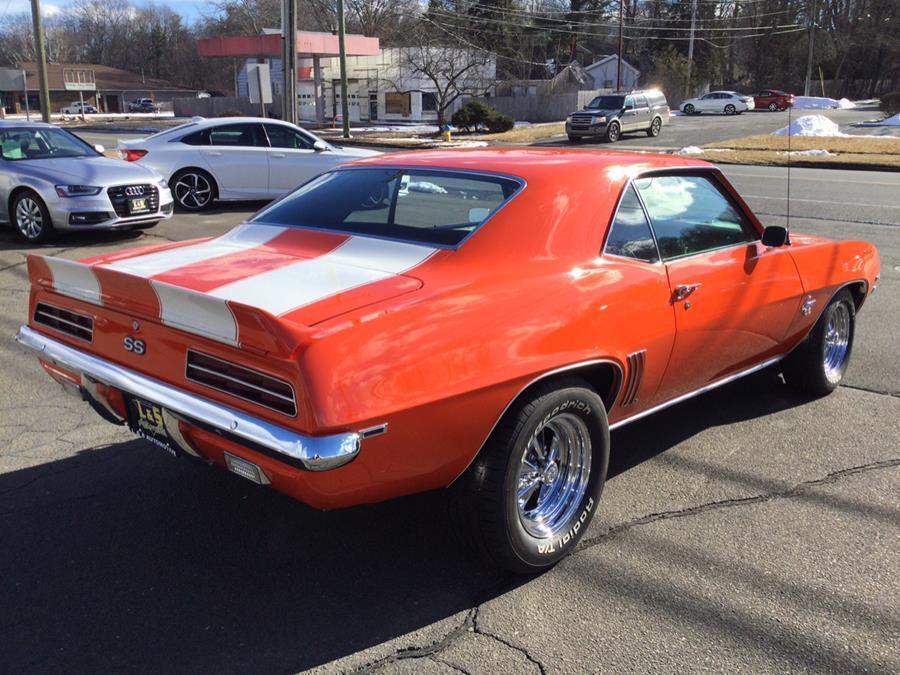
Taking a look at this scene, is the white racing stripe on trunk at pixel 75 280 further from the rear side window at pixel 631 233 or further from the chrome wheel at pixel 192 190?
the chrome wheel at pixel 192 190

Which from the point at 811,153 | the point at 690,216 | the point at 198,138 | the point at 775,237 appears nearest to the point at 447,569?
the point at 690,216

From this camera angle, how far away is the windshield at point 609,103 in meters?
31.8

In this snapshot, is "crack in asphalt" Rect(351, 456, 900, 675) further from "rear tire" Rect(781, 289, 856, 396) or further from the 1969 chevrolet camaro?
"rear tire" Rect(781, 289, 856, 396)

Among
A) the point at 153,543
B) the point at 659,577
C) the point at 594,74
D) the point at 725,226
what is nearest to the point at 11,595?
the point at 153,543

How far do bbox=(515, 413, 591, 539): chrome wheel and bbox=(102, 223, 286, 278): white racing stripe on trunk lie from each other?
5.22 ft

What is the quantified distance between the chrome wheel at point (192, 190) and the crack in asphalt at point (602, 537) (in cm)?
1092

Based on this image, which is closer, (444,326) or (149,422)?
(444,326)

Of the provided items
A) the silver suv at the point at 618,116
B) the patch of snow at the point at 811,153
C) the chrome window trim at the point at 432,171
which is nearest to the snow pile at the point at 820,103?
the silver suv at the point at 618,116

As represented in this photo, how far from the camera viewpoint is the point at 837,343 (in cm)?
513

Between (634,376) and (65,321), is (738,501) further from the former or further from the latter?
(65,321)

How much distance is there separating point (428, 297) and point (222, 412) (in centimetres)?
79

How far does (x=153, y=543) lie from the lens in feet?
10.8

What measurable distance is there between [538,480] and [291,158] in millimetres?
10934

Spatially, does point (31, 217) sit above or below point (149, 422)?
above
